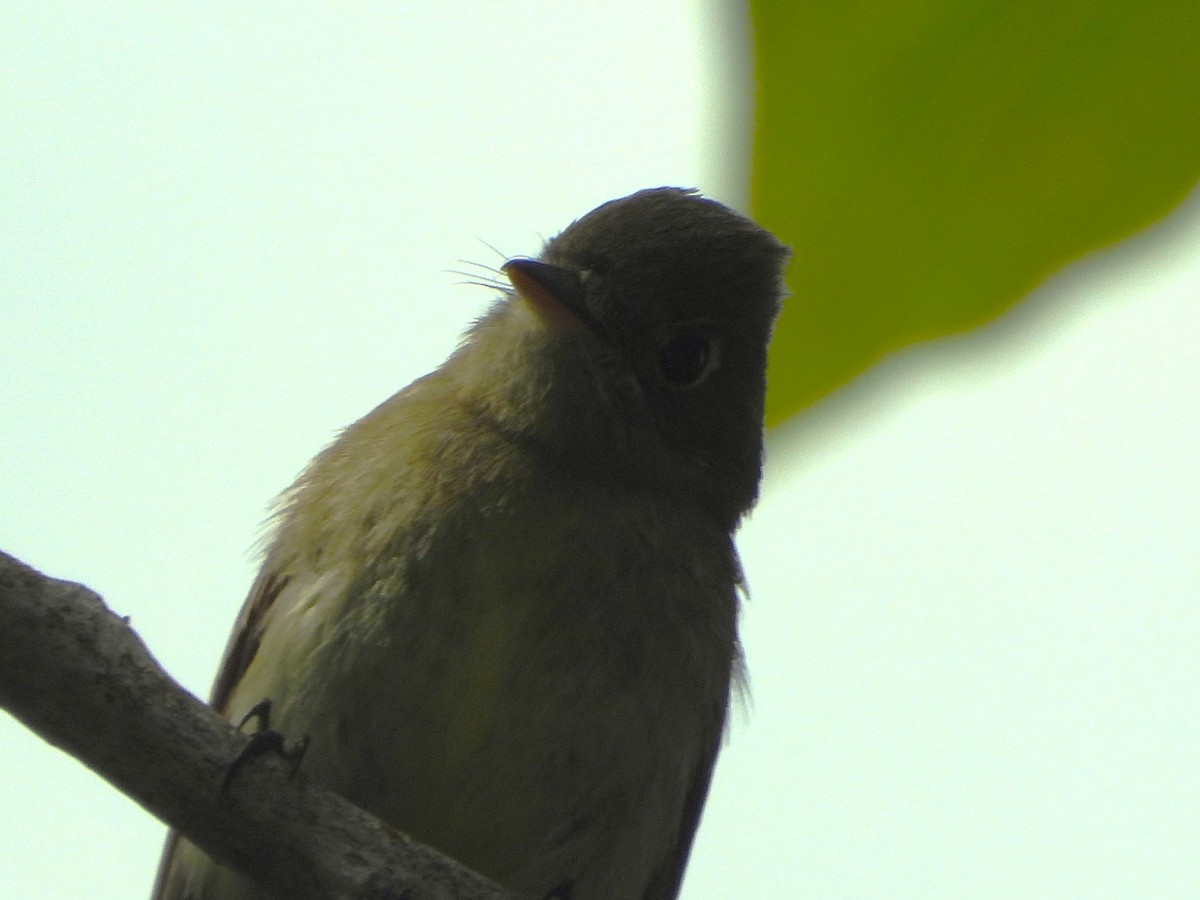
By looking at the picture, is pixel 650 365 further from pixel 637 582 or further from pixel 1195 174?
pixel 1195 174

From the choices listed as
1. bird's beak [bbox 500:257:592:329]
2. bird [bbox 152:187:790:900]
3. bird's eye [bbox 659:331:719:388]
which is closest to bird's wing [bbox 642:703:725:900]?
bird [bbox 152:187:790:900]

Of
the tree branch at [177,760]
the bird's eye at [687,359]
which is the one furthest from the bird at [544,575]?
the tree branch at [177,760]

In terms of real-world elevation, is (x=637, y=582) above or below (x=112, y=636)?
above

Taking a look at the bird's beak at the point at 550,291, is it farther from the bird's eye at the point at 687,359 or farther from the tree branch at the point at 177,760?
the tree branch at the point at 177,760

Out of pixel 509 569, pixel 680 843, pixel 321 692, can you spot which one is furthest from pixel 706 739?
pixel 321 692

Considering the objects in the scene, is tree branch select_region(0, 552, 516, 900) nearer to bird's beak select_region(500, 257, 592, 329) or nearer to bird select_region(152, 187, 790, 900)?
bird select_region(152, 187, 790, 900)

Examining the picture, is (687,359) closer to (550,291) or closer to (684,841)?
(550,291)
